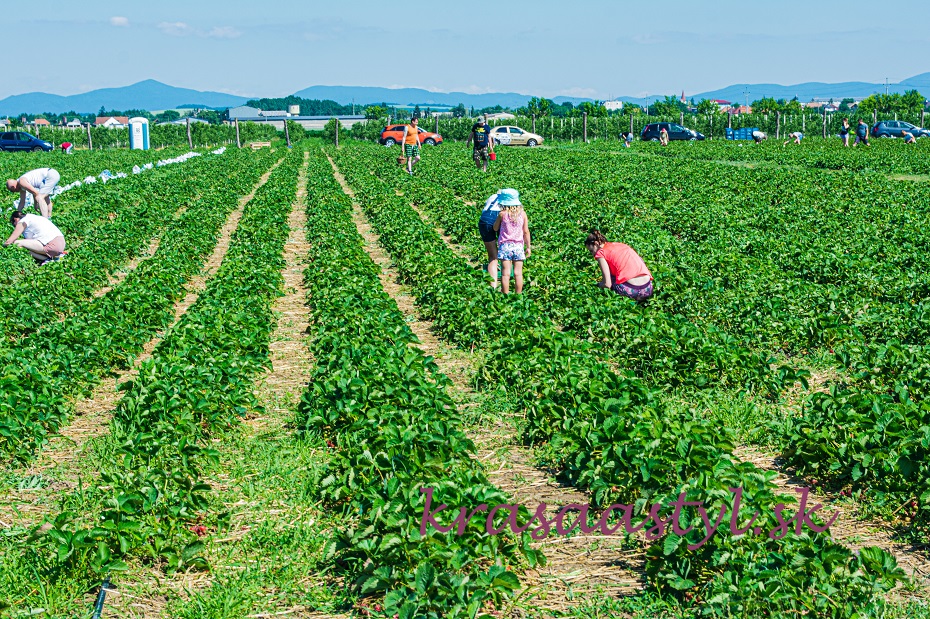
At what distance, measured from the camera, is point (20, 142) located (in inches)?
2007

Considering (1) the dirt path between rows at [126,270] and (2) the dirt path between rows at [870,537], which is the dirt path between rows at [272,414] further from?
(2) the dirt path between rows at [870,537]

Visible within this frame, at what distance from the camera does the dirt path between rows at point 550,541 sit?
4.80m

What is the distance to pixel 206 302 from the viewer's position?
10.4 meters

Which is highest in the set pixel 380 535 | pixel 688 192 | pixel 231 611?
pixel 688 192

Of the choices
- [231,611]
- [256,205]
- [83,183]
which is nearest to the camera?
[231,611]

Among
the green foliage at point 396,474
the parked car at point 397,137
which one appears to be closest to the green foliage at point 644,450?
the green foliage at point 396,474

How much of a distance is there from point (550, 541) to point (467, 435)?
75.5 inches

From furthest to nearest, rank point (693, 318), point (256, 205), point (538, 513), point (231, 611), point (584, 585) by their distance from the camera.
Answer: point (256, 205) → point (693, 318) → point (538, 513) → point (584, 585) → point (231, 611)

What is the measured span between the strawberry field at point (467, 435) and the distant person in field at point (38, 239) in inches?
12.9

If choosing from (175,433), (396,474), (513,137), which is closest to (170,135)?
(513,137)

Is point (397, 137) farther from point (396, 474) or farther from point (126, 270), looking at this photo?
point (396, 474)

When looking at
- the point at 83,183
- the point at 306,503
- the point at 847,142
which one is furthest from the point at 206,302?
the point at 847,142

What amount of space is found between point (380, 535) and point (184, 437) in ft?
7.18

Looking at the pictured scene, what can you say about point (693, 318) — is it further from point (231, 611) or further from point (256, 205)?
point (256, 205)
